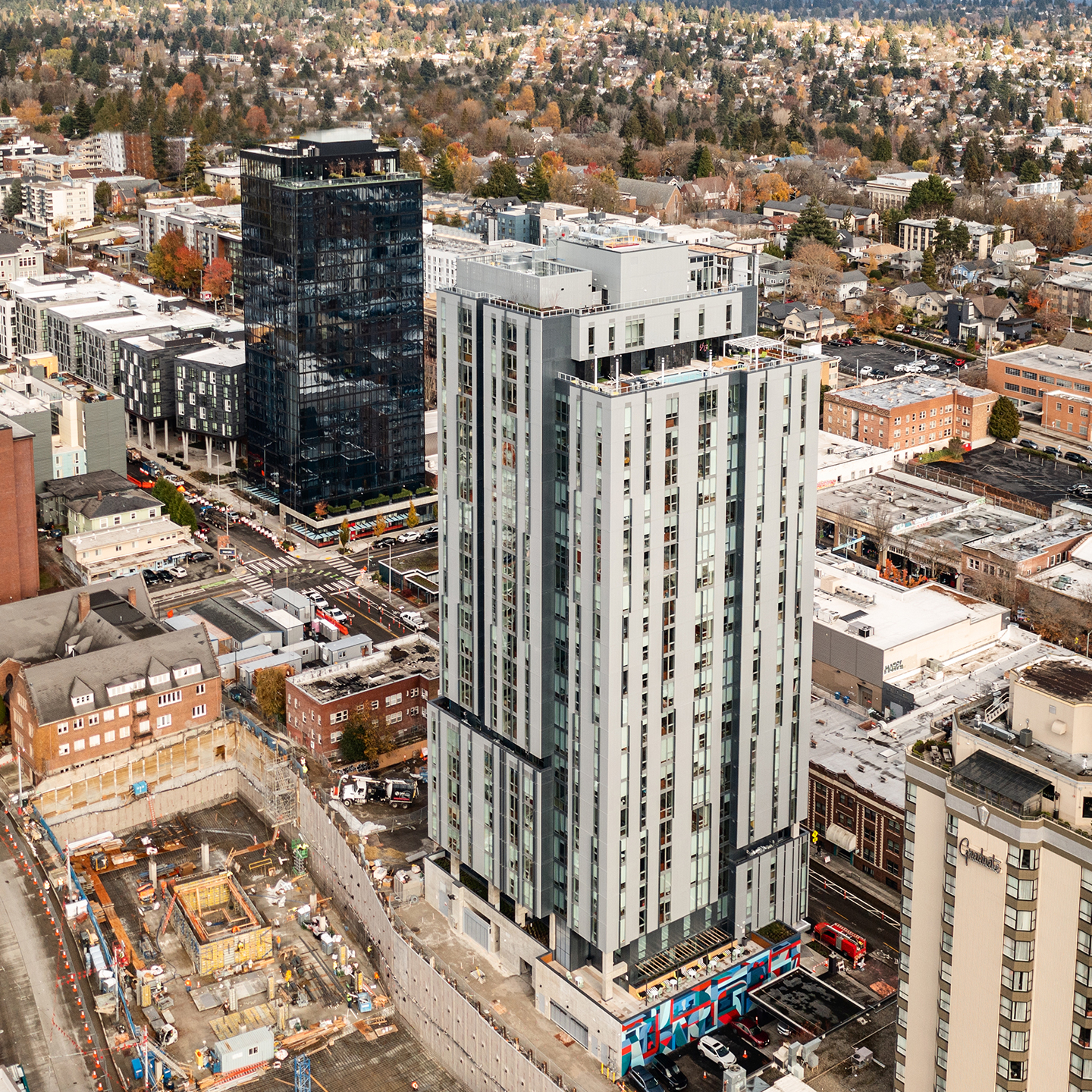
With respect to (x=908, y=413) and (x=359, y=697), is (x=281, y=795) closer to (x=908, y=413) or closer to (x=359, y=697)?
(x=359, y=697)

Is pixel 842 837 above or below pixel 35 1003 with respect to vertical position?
above

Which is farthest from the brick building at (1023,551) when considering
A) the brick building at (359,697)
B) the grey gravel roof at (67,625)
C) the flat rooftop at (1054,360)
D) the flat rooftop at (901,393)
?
the grey gravel roof at (67,625)

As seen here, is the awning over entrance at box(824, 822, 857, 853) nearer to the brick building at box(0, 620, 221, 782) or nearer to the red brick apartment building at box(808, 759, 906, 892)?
the red brick apartment building at box(808, 759, 906, 892)

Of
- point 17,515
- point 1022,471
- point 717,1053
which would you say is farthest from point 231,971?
point 1022,471

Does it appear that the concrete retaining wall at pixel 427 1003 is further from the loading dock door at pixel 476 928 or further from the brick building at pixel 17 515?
the brick building at pixel 17 515

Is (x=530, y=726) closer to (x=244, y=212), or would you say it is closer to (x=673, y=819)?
(x=673, y=819)

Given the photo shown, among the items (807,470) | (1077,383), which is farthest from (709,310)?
(1077,383)

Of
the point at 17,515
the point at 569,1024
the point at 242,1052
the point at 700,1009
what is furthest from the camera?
the point at 17,515
